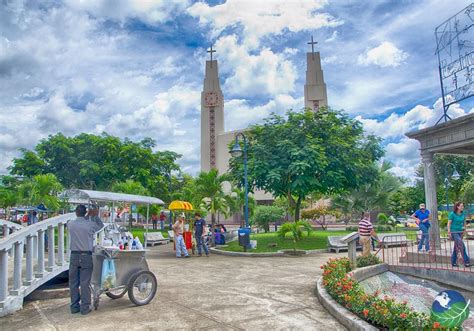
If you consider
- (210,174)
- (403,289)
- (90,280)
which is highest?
(210,174)

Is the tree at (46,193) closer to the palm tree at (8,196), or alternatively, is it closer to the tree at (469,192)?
the palm tree at (8,196)

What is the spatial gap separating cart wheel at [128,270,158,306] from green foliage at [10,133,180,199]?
91.6ft

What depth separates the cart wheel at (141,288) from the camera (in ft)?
22.2

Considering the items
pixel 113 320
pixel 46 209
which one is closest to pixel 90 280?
pixel 113 320

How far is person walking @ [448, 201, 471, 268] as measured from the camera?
390 inches

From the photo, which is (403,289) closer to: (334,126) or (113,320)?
(113,320)

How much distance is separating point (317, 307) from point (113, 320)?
135 inches

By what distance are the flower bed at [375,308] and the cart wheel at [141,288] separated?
3221mm

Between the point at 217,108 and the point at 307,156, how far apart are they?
35.2 meters

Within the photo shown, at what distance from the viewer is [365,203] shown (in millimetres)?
29719

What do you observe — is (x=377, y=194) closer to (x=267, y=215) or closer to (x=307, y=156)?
(x=267, y=215)

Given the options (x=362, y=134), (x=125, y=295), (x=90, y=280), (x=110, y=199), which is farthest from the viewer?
(x=362, y=134)

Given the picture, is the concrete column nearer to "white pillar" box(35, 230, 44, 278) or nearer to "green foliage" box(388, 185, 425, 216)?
"white pillar" box(35, 230, 44, 278)

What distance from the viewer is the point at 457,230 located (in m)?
10.0
